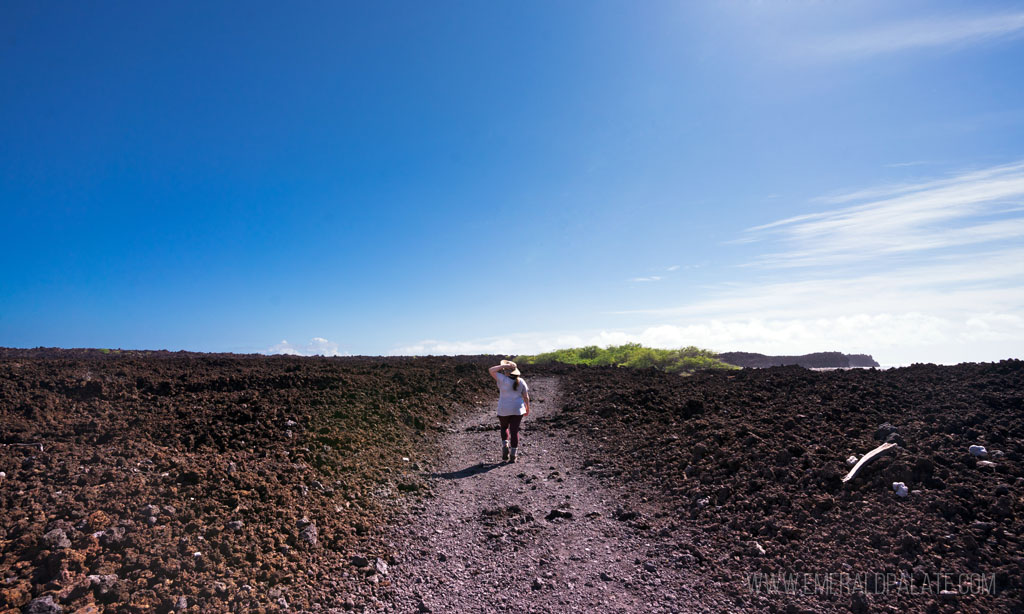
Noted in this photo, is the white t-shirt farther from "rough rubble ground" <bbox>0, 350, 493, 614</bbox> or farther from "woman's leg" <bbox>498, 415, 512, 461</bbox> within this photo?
"rough rubble ground" <bbox>0, 350, 493, 614</bbox>

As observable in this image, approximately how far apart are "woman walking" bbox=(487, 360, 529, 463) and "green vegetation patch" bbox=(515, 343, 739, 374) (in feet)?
43.9

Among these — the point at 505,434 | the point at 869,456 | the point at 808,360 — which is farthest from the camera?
the point at 808,360

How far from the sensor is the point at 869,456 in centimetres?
604

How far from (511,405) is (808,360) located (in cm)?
2333

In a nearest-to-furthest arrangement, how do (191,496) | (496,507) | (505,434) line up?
(191,496) → (496,507) → (505,434)

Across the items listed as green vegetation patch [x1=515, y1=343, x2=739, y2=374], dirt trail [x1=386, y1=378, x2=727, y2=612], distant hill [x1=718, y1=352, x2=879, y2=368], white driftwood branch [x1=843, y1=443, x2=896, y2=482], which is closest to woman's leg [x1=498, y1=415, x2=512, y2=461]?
dirt trail [x1=386, y1=378, x2=727, y2=612]

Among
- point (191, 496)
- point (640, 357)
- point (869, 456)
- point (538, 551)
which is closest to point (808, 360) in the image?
point (640, 357)

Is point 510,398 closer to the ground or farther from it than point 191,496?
farther from it

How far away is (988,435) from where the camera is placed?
609cm

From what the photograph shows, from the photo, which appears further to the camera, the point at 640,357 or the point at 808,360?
the point at 640,357

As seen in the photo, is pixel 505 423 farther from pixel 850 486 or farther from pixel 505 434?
pixel 850 486

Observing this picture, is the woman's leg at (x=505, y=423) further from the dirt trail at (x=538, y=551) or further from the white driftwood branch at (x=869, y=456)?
the white driftwood branch at (x=869, y=456)

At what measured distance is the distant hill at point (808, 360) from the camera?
23.4m

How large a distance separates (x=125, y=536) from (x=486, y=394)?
505 inches
